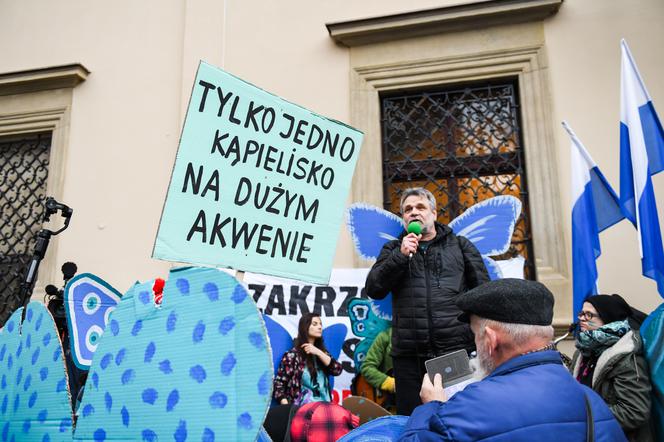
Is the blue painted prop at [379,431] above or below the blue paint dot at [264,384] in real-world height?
below

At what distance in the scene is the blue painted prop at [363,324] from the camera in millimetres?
4605

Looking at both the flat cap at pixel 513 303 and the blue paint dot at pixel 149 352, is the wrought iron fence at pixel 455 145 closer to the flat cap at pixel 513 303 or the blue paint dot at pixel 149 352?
the flat cap at pixel 513 303

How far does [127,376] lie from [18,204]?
18.1ft

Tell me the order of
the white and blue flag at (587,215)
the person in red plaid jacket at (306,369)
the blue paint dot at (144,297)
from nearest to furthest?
the blue paint dot at (144,297)
the white and blue flag at (587,215)
the person in red plaid jacket at (306,369)

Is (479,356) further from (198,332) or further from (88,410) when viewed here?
(88,410)

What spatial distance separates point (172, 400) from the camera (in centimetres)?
159

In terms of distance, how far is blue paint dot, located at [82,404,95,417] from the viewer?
1.73 metres

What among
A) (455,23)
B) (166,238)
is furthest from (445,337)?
(455,23)

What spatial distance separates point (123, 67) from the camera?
249 inches

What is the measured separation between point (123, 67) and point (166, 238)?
4.88 m

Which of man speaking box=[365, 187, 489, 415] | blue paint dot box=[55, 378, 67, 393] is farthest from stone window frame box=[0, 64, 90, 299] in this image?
blue paint dot box=[55, 378, 67, 393]

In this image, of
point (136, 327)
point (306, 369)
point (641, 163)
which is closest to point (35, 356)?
Result: point (136, 327)

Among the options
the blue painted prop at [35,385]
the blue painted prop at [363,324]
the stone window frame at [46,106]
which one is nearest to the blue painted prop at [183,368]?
the blue painted prop at [35,385]

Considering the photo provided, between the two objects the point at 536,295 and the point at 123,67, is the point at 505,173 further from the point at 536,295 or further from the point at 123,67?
the point at 123,67
